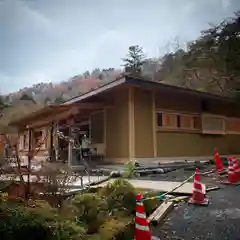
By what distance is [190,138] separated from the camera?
13.1 m

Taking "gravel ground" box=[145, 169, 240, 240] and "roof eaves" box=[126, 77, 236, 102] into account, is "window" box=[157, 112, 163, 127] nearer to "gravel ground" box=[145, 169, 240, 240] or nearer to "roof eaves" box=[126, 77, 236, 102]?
"roof eaves" box=[126, 77, 236, 102]

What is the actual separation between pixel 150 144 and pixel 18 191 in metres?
8.29

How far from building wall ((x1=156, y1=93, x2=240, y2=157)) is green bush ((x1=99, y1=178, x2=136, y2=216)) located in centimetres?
699

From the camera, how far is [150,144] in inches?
447

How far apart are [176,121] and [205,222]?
8.88m

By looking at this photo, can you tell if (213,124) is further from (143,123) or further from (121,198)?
(121,198)

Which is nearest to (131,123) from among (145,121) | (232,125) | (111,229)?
(145,121)

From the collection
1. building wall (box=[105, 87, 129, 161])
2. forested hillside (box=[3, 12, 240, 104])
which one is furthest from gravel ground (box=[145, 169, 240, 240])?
forested hillside (box=[3, 12, 240, 104])

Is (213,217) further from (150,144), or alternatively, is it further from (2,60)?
(150,144)

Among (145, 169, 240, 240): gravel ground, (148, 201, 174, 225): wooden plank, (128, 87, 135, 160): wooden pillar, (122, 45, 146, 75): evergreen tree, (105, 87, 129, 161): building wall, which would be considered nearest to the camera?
(145, 169, 240, 240): gravel ground

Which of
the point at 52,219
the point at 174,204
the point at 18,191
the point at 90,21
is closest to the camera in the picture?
the point at 52,219

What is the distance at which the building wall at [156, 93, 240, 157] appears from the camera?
1197 centimetres

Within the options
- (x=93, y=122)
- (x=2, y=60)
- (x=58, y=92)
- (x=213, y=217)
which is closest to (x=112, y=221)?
(x=213, y=217)

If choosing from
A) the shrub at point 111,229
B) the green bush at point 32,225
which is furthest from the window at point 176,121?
the green bush at point 32,225
